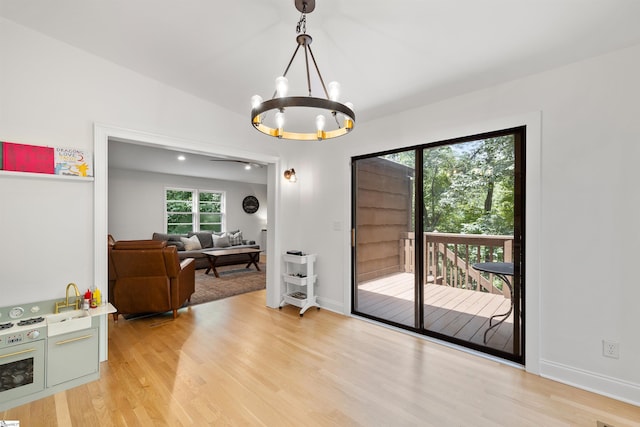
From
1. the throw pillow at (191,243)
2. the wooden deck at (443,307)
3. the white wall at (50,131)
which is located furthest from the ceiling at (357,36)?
the throw pillow at (191,243)

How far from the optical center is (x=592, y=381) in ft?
6.73

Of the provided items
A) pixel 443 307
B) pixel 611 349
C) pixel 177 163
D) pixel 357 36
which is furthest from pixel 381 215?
pixel 177 163

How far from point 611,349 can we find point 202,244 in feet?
24.2

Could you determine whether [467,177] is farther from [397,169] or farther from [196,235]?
[196,235]

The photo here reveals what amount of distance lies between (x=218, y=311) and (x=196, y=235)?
160 inches

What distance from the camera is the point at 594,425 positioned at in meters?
1.70

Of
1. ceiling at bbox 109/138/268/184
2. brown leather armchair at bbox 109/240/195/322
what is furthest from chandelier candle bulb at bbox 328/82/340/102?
ceiling at bbox 109/138/268/184

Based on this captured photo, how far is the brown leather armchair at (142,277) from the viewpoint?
3.35m

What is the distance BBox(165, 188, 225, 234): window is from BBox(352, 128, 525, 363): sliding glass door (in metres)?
6.18

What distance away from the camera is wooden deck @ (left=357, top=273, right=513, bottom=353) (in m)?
2.58

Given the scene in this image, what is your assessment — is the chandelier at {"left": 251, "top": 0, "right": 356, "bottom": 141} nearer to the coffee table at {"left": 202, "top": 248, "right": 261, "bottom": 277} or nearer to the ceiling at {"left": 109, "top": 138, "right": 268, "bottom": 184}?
the ceiling at {"left": 109, "top": 138, "right": 268, "bottom": 184}

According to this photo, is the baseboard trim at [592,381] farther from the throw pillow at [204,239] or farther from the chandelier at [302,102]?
the throw pillow at [204,239]

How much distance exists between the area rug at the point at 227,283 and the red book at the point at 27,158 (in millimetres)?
2564

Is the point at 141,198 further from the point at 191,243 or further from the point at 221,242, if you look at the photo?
the point at 221,242
